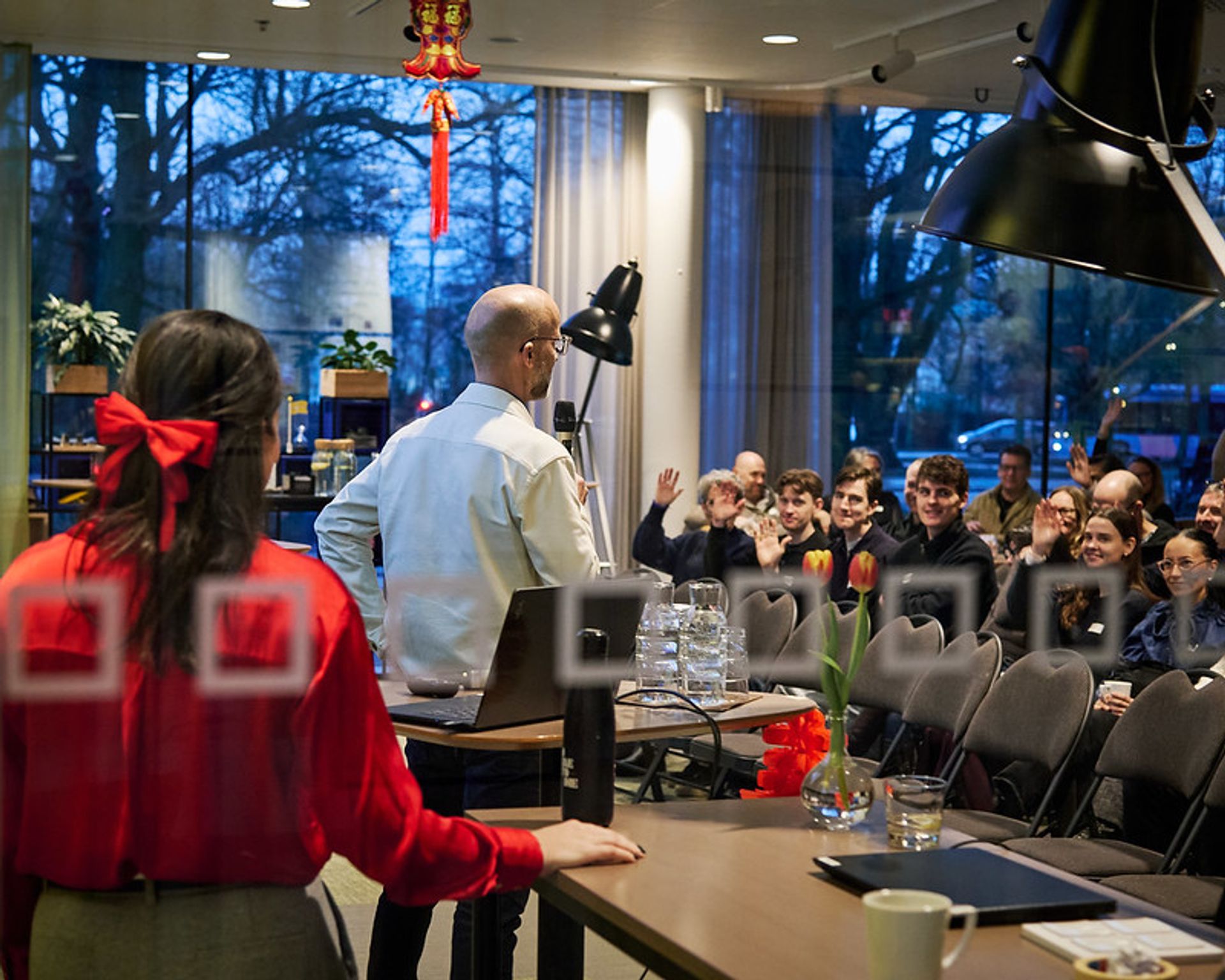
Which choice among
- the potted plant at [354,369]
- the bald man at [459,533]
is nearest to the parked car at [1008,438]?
the bald man at [459,533]

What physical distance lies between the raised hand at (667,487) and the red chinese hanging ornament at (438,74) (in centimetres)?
79

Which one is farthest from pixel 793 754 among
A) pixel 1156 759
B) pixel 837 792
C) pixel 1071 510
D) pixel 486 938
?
pixel 1071 510

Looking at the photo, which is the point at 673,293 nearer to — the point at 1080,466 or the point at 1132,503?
the point at 1080,466

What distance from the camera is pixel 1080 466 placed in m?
4.39

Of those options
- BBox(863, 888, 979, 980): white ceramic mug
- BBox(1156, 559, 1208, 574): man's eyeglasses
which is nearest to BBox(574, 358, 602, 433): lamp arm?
BBox(863, 888, 979, 980): white ceramic mug

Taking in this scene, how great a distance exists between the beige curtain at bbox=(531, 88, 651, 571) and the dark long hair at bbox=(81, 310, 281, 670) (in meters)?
1.52

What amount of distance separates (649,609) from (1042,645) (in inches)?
62.5

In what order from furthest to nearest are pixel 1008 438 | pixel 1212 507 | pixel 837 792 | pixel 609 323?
pixel 1212 507, pixel 1008 438, pixel 609 323, pixel 837 792

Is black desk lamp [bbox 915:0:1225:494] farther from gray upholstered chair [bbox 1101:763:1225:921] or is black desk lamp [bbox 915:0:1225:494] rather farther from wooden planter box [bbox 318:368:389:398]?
gray upholstered chair [bbox 1101:763:1225:921]

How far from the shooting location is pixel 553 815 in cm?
224

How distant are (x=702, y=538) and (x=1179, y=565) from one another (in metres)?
1.64

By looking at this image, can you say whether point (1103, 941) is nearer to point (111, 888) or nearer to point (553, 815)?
point (553, 815)

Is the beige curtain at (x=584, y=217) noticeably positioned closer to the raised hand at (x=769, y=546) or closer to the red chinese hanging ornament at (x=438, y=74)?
the red chinese hanging ornament at (x=438, y=74)

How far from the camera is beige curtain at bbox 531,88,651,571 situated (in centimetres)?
337
